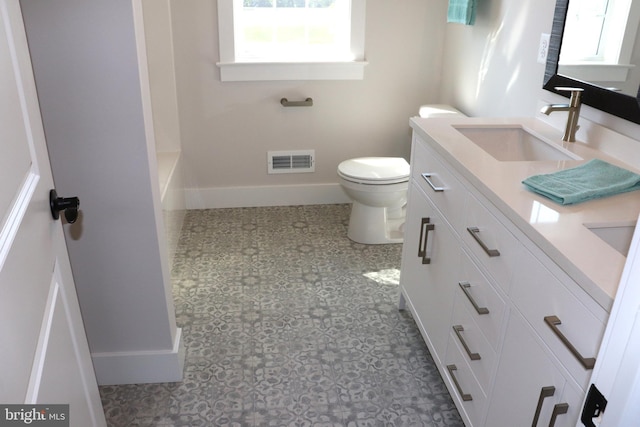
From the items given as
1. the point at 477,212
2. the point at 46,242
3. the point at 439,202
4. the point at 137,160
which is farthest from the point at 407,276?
the point at 46,242

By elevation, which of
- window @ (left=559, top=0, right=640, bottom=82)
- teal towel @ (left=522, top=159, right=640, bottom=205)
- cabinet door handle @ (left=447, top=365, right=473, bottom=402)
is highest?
window @ (left=559, top=0, right=640, bottom=82)

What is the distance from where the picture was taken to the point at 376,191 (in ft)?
9.71

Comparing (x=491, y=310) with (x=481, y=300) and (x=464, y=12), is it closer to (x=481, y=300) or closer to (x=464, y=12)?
(x=481, y=300)

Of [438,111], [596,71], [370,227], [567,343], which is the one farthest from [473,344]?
[438,111]

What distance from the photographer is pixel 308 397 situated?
6.73 feet

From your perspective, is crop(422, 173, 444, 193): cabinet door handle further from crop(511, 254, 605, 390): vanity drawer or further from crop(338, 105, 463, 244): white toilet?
crop(338, 105, 463, 244): white toilet

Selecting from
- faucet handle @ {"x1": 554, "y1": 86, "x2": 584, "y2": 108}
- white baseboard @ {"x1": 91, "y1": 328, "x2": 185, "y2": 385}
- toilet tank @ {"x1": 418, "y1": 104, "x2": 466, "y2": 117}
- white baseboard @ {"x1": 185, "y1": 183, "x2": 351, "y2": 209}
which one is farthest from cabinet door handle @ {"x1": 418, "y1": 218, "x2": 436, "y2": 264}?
white baseboard @ {"x1": 185, "y1": 183, "x2": 351, "y2": 209}

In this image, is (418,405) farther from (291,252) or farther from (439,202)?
(291,252)

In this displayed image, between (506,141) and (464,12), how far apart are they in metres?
0.97

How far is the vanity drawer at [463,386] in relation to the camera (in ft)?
5.43

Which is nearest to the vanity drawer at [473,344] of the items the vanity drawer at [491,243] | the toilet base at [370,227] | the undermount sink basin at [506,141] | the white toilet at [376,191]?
the vanity drawer at [491,243]

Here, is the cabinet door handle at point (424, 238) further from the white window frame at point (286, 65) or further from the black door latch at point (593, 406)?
the white window frame at point (286, 65)

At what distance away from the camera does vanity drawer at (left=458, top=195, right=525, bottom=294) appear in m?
1.42

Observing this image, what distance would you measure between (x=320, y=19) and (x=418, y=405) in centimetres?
233
